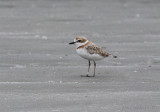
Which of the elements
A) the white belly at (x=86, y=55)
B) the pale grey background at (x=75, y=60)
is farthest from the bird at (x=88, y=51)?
the pale grey background at (x=75, y=60)

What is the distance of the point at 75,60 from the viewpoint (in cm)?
1438

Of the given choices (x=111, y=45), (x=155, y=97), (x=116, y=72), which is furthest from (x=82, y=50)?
(x=111, y=45)

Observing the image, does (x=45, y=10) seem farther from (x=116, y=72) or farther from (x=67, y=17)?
(x=116, y=72)

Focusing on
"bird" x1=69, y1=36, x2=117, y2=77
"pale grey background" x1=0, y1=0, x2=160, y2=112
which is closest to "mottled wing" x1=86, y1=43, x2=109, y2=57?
"bird" x1=69, y1=36, x2=117, y2=77

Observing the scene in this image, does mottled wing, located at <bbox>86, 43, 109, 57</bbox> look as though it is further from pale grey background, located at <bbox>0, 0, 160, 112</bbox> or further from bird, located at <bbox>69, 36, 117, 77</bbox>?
pale grey background, located at <bbox>0, 0, 160, 112</bbox>

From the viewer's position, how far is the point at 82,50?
12508 millimetres

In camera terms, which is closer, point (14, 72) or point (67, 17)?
Result: point (14, 72)

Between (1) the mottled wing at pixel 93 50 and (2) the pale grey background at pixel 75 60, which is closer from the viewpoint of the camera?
(2) the pale grey background at pixel 75 60

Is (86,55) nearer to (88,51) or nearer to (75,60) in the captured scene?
(88,51)

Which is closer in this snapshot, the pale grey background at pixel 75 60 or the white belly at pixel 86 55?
the pale grey background at pixel 75 60

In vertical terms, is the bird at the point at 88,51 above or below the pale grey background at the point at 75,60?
above

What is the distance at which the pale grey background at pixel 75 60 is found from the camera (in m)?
9.55

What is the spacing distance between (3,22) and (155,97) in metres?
12.7

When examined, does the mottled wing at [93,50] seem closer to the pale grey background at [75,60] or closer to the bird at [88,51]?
the bird at [88,51]
